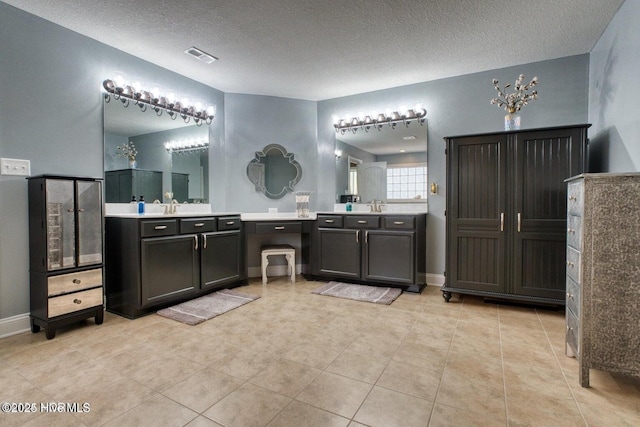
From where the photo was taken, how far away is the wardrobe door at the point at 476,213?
3018 millimetres

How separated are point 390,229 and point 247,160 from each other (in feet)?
7.24

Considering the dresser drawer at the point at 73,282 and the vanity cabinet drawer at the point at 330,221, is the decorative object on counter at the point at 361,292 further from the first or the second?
the dresser drawer at the point at 73,282

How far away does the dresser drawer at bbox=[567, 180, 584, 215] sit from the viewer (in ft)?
5.87

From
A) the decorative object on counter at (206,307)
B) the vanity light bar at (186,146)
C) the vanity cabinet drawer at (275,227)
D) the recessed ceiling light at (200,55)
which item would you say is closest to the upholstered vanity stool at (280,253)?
the vanity cabinet drawer at (275,227)

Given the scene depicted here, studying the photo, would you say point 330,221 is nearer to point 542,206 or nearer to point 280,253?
point 280,253

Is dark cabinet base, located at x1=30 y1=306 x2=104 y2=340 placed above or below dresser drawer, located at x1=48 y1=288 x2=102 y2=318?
below

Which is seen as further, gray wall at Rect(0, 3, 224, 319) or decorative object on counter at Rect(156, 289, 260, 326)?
decorative object on counter at Rect(156, 289, 260, 326)

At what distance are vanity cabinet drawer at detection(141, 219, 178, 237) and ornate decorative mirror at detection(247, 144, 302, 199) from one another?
157 cm

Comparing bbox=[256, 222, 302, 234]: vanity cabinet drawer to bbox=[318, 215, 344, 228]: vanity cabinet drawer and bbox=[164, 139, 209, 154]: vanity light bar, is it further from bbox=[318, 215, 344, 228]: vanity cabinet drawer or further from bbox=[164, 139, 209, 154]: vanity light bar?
bbox=[164, 139, 209, 154]: vanity light bar

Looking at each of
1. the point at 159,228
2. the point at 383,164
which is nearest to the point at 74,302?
the point at 159,228

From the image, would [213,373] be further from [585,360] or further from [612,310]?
[612,310]

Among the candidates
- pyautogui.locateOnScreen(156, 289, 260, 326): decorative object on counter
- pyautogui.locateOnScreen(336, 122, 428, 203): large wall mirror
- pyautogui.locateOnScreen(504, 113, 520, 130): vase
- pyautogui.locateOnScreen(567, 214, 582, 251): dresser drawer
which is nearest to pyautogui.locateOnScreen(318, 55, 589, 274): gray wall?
pyautogui.locateOnScreen(336, 122, 428, 203): large wall mirror

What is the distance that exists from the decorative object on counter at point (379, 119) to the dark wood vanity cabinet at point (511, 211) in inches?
36.8

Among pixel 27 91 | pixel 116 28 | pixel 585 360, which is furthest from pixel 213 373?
pixel 116 28
